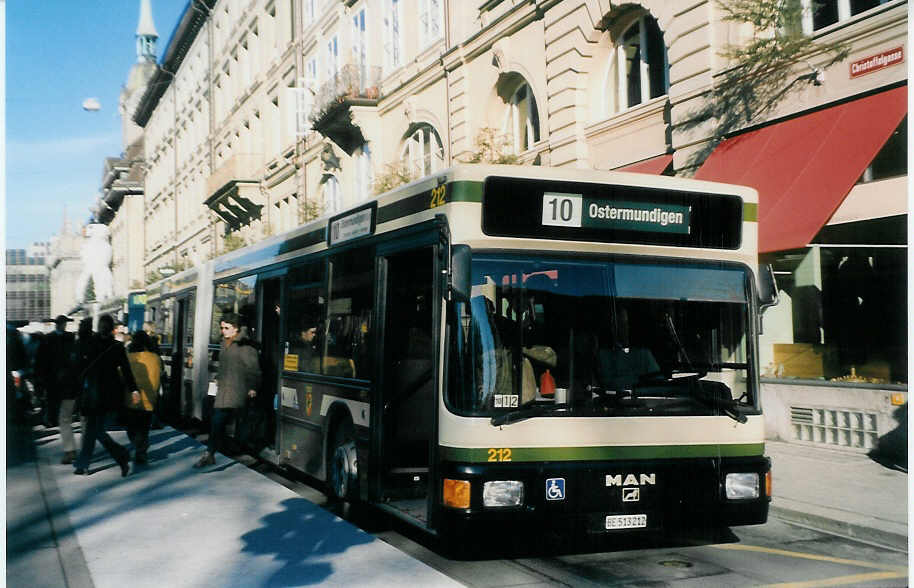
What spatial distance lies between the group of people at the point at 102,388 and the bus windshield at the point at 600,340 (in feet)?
18.9

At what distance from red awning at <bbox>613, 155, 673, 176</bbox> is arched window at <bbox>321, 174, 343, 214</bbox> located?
48.5 feet

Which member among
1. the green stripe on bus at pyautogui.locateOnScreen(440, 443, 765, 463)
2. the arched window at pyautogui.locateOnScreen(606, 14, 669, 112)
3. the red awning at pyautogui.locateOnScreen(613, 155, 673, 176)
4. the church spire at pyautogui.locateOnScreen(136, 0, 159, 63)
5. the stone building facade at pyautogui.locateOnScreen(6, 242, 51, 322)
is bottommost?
the green stripe on bus at pyautogui.locateOnScreen(440, 443, 765, 463)

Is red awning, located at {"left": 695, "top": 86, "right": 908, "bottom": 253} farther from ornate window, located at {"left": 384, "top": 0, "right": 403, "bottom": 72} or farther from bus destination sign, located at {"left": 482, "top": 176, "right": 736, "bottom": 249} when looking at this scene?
ornate window, located at {"left": 384, "top": 0, "right": 403, "bottom": 72}

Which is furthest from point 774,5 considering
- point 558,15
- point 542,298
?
point 542,298

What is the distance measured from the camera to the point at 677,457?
648 cm

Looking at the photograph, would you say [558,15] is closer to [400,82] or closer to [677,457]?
[400,82]

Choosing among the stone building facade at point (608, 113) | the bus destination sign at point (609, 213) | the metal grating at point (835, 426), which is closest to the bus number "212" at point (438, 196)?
the bus destination sign at point (609, 213)

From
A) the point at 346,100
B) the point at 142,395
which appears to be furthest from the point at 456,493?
the point at 346,100

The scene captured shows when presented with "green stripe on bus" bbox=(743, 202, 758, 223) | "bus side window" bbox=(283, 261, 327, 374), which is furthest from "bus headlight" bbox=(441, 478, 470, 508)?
"bus side window" bbox=(283, 261, 327, 374)

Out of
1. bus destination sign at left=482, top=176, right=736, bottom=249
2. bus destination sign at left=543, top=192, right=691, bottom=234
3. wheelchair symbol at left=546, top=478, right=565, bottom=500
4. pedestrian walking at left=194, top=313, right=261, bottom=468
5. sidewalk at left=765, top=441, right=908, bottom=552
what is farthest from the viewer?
pedestrian walking at left=194, top=313, right=261, bottom=468

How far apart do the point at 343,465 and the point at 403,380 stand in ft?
3.92

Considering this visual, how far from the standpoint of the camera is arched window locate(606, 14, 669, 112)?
16891mm

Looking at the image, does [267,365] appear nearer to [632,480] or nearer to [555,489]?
[555,489]

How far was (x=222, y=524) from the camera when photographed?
312 inches
